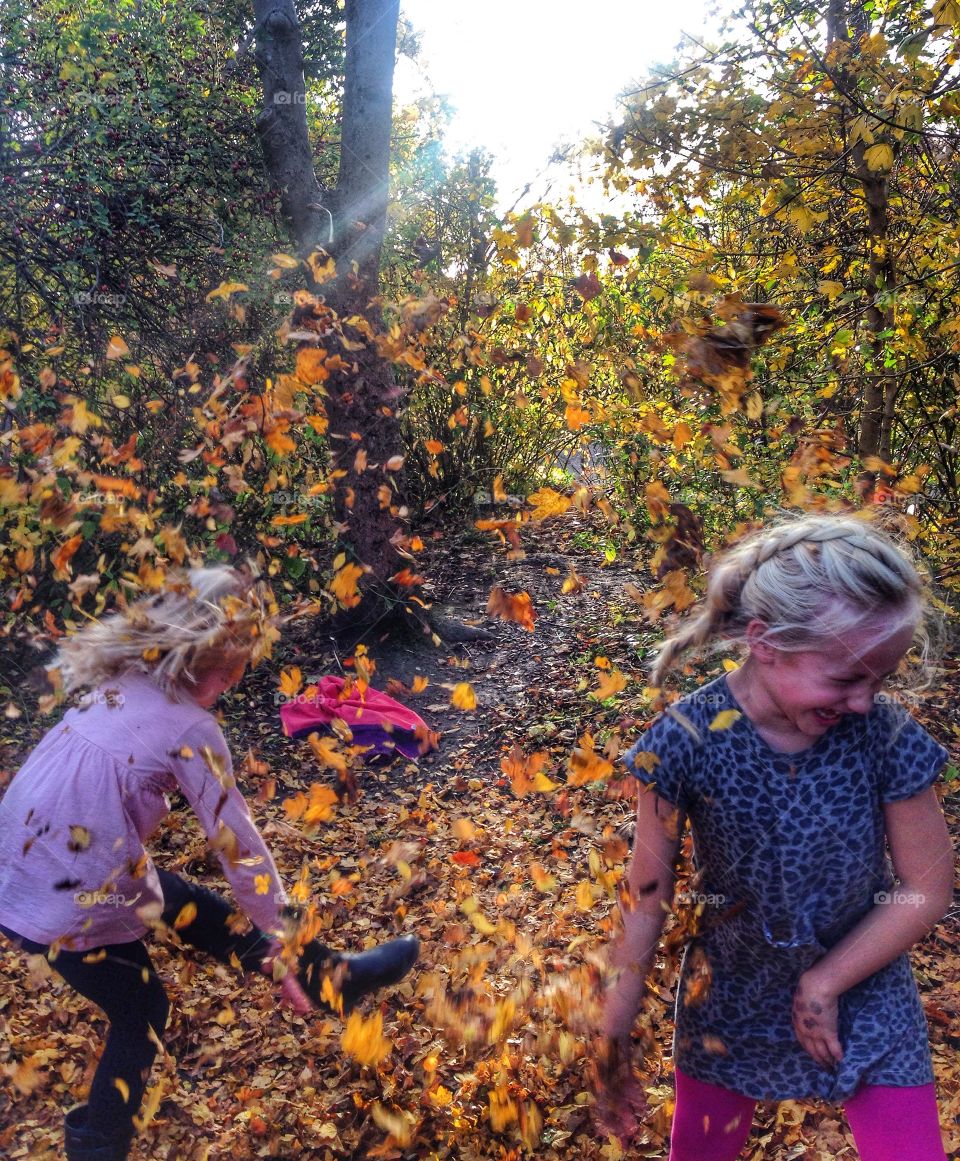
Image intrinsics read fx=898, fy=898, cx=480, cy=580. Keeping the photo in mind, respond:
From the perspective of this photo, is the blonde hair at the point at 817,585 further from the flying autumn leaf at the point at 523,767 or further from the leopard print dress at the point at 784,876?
the flying autumn leaf at the point at 523,767

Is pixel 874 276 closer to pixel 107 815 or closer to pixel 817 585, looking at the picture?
pixel 817 585

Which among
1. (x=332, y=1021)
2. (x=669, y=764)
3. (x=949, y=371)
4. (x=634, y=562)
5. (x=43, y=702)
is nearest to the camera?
(x=669, y=764)

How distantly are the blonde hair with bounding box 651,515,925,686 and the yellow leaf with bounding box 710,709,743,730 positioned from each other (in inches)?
5.5

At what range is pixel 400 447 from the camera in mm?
6449

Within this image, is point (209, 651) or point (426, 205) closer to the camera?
point (209, 651)

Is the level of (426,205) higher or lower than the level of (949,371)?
higher

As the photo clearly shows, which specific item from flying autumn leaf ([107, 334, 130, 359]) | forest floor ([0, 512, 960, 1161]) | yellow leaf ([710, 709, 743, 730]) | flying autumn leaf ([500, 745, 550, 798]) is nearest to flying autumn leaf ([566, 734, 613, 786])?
forest floor ([0, 512, 960, 1161])

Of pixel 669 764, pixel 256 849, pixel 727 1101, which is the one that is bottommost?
pixel 727 1101

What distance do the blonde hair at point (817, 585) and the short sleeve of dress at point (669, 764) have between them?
0.21m

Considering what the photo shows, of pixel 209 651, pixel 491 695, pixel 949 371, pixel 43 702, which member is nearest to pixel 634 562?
pixel 491 695

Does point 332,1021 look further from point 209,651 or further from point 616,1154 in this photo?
point 209,651

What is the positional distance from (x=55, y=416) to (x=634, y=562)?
5.00 metres

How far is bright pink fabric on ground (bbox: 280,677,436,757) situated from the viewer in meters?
5.19

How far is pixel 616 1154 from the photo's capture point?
8.17 ft
